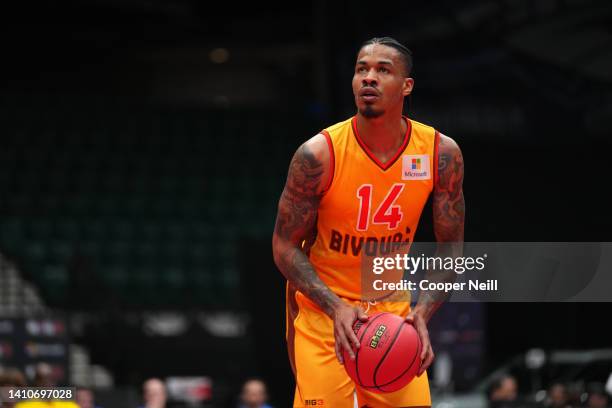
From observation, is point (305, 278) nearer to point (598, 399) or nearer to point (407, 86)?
point (407, 86)

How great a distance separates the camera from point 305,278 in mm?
4973

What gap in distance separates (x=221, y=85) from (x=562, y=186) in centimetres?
1206

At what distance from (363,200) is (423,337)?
0.69 metres

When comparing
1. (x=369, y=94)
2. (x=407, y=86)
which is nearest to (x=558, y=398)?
(x=407, y=86)

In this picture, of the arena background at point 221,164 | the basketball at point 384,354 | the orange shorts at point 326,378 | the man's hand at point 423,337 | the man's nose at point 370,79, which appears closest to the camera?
the basketball at point 384,354

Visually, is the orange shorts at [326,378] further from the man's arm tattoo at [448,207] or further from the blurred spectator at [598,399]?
the blurred spectator at [598,399]

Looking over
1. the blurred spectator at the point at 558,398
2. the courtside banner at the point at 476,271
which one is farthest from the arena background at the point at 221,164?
the blurred spectator at the point at 558,398

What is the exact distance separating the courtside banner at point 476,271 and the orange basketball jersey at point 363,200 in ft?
0.18

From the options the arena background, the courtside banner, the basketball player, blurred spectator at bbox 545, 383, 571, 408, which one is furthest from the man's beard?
blurred spectator at bbox 545, 383, 571, 408

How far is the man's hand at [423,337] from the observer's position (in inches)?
186

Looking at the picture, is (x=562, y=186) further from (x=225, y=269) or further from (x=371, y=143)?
(x=371, y=143)

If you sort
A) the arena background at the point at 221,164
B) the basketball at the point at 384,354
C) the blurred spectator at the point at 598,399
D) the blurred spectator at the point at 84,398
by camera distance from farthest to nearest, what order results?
the arena background at the point at 221,164 → the blurred spectator at the point at 598,399 → the blurred spectator at the point at 84,398 → the basketball at the point at 384,354

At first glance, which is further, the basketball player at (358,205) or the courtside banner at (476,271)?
the courtside banner at (476,271)

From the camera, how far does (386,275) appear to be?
16.8 feet
